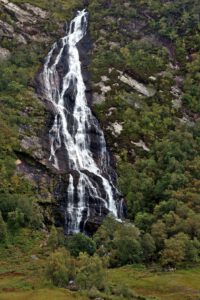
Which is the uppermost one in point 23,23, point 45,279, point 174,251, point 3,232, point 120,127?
point 23,23

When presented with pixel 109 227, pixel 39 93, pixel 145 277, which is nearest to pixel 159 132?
pixel 39 93

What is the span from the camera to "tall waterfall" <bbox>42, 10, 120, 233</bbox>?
77.0 meters

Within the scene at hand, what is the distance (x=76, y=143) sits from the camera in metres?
88.2

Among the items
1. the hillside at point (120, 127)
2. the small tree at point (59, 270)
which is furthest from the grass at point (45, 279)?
the small tree at point (59, 270)

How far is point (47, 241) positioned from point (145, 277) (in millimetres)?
15617

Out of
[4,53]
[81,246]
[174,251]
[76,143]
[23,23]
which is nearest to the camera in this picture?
[174,251]

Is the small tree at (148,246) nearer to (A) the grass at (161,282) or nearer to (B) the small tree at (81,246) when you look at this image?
(A) the grass at (161,282)

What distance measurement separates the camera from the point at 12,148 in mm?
82000

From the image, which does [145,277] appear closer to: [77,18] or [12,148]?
[12,148]

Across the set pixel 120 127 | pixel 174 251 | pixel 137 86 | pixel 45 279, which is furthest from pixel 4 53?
pixel 45 279

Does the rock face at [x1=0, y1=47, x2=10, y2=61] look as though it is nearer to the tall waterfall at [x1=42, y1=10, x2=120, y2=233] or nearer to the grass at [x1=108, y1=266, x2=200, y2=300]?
the tall waterfall at [x1=42, y1=10, x2=120, y2=233]

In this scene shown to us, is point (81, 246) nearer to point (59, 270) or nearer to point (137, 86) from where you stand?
point (59, 270)

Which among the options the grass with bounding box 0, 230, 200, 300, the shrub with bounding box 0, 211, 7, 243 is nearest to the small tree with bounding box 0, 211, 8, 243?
the shrub with bounding box 0, 211, 7, 243

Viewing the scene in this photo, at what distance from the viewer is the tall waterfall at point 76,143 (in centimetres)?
7700
